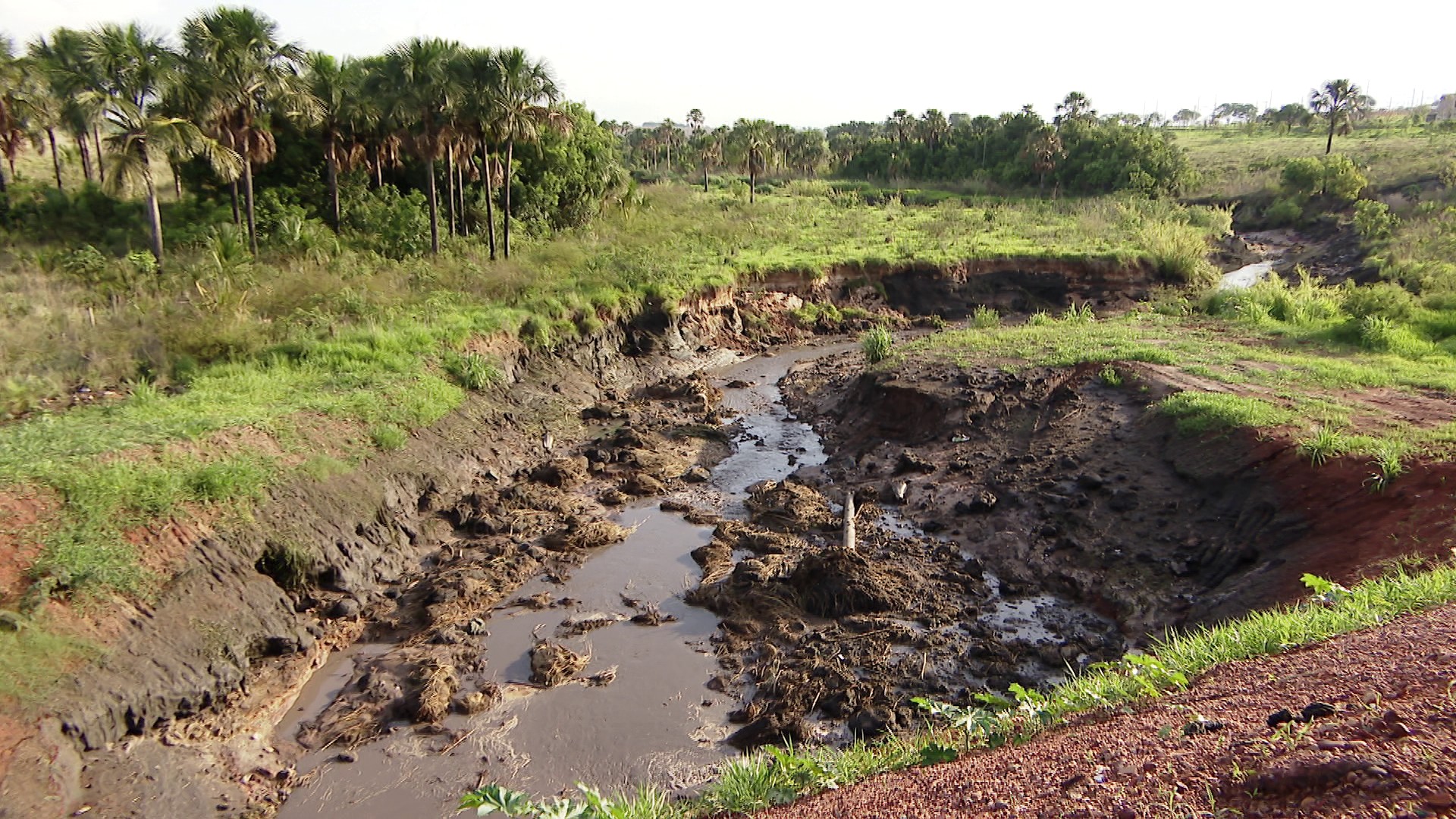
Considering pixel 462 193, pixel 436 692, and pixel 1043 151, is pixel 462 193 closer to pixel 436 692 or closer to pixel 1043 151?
pixel 436 692

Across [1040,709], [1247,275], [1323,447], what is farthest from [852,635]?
[1247,275]

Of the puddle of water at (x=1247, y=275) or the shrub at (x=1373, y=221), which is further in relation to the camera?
Result: the shrub at (x=1373, y=221)

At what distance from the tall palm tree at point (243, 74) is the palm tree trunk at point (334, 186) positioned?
1.90 m

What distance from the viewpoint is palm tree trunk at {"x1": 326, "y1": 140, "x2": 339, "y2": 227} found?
87.1 ft

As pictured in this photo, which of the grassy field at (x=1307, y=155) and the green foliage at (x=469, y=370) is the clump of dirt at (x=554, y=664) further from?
the grassy field at (x=1307, y=155)

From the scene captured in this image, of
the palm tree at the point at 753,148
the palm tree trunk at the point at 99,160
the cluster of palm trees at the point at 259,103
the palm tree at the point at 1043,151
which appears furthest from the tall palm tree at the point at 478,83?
the palm tree at the point at 1043,151

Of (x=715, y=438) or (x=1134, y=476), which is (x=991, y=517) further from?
(x=715, y=438)

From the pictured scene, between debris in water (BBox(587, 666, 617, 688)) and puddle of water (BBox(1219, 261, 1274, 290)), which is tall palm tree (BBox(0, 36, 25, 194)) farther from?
puddle of water (BBox(1219, 261, 1274, 290))

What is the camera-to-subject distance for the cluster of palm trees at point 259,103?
21.9 metres

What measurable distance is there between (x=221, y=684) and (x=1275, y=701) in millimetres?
10506

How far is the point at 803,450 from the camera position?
1967 cm

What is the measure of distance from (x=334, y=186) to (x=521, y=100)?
7132mm

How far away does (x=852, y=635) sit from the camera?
1129 cm

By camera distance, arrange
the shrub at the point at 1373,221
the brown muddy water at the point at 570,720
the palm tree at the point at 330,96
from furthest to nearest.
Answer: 1. the shrub at the point at 1373,221
2. the palm tree at the point at 330,96
3. the brown muddy water at the point at 570,720
